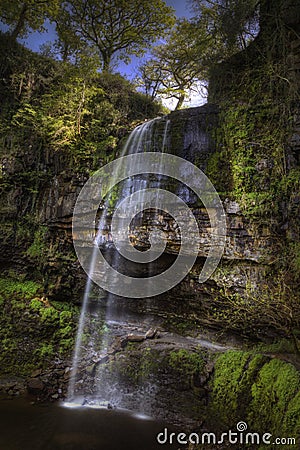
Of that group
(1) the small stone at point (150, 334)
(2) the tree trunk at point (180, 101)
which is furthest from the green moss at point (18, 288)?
(2) the tree trunk at point (180, 101)

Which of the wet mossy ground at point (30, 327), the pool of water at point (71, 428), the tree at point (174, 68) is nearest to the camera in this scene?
the pool of water at point (71, 428)


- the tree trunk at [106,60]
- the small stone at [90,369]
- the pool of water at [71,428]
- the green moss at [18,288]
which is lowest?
the pool of water at [71,428]

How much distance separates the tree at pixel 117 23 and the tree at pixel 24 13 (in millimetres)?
1985

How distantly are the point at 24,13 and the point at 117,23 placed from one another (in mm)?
5010

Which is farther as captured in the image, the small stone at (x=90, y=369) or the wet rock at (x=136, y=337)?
the wet rock at (x=136, y=337)

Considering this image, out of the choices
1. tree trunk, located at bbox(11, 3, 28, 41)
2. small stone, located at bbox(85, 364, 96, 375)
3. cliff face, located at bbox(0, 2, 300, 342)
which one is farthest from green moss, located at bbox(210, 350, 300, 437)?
tree trunk, located at bbox(11, 3, 28, 41)

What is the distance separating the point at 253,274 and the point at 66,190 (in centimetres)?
589

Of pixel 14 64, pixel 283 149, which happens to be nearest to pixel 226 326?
pixel 283 149

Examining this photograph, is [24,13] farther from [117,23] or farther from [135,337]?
[135,337]

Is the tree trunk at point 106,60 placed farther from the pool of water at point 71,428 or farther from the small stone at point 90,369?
the pool of water at point 71,428

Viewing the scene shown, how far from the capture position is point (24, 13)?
10.7m

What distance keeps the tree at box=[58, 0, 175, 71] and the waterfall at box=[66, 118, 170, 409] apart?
26.2 feet

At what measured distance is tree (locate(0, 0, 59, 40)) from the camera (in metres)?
10.6

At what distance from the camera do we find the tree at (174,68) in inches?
582
